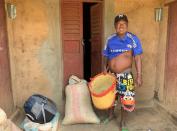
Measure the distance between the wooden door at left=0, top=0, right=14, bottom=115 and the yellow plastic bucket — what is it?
1.31m

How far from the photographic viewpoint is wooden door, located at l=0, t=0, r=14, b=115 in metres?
3.52

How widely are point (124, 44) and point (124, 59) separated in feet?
0.77

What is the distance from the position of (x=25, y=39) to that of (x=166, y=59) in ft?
8.14

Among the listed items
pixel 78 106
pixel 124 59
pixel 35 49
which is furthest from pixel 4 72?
pixel 124 59

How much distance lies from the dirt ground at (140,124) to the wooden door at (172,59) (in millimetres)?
323

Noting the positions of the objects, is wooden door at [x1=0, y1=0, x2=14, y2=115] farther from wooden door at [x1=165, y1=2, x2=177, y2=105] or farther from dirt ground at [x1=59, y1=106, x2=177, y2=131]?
wooden door at [x1=165, y1=2, x2=177, y2=105]

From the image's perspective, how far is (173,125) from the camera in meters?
A: 3.73

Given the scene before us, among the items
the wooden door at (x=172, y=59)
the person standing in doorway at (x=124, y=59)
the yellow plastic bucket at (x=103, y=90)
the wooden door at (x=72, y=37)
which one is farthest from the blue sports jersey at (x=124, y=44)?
the wooden door at (x=72, y=37)

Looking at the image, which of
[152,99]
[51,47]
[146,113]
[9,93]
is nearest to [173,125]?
[146,113]

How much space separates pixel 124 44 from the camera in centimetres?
364

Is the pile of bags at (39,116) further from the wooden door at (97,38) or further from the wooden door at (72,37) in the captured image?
the wooden door at (97,38)

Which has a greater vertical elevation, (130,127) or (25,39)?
(25,39)

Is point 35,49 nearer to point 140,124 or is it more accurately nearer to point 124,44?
point 124,44

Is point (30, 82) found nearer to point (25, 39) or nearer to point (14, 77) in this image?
point (14, 77)
